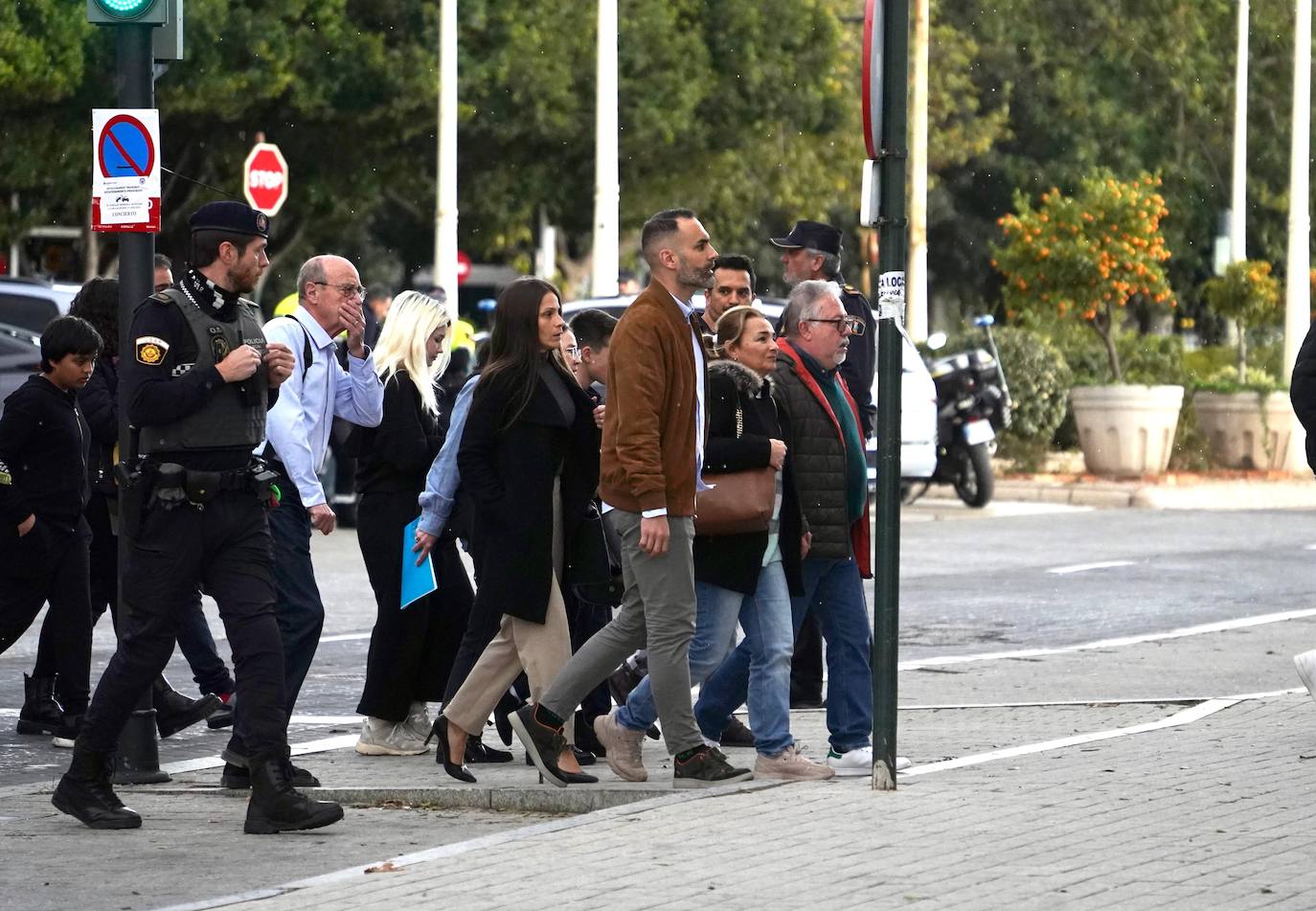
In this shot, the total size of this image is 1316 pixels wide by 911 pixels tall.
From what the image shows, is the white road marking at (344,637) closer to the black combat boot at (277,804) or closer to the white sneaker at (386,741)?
the white sneaker at (386,741)

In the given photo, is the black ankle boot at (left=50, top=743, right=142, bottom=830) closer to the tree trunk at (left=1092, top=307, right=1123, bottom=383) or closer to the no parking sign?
the no parking sign

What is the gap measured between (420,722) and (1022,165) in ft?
158

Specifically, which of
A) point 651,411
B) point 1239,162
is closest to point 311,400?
point 651,411

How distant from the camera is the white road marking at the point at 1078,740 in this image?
838 centimetres

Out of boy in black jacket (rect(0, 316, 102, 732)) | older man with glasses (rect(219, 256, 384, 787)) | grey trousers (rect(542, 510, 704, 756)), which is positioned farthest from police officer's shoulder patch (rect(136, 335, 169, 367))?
boy in black jacket (rect(0, 316, 102, 732))

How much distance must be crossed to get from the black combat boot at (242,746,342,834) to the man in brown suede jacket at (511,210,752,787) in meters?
0.80

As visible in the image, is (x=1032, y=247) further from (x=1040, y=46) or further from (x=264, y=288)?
(x=1040, y=46)

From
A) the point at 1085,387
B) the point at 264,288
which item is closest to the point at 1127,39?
the point at 264,288

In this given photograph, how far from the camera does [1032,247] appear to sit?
97.5 feet

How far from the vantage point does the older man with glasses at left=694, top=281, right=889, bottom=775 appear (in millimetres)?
8516

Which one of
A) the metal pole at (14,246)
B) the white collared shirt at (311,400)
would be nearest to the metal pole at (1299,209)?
the metal pole at (14,246)

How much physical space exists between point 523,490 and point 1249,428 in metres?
20.9

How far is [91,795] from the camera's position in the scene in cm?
771

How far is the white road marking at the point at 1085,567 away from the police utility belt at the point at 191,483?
10.2m
